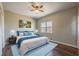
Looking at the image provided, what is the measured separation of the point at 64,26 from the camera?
5.61ft

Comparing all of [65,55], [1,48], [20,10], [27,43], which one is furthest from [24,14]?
[65,55]

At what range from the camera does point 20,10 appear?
65.1 inches

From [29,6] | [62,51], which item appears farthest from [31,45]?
[29,6]

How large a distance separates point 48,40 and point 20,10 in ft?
2.83

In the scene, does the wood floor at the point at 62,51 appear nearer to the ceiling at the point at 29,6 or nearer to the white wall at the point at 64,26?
the white wall at the point at 64,26

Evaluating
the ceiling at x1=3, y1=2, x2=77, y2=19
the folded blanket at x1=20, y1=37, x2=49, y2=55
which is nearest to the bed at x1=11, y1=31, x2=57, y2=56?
the folded blanket at x1=20, y1=37, x2=49, y2=55

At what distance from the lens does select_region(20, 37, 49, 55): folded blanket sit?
1.58 m

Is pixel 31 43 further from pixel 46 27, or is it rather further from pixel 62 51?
pixel 62 51

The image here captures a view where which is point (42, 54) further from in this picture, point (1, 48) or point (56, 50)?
point (1, 48)

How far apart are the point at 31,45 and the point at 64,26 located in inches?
31.3

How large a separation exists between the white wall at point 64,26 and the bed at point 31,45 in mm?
175

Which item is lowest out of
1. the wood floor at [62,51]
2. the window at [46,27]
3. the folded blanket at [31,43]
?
the wood floor at [62,51]

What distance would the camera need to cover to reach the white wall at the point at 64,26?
1.61m

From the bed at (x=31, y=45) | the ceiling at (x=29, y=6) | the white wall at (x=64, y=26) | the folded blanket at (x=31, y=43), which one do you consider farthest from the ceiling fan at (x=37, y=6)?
the folded blanket at (x=31, y=43)
